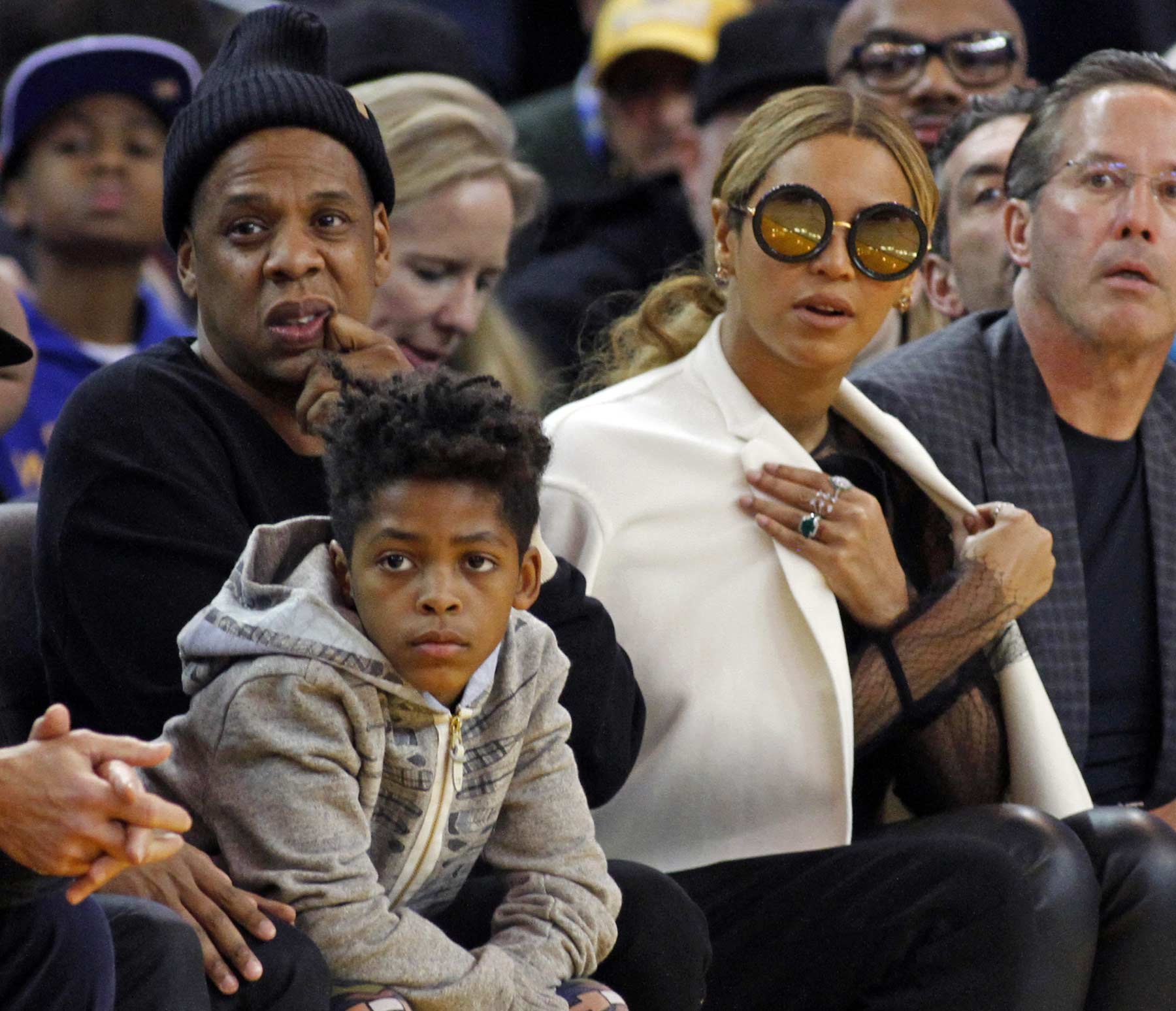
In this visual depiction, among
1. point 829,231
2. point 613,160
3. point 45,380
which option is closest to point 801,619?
point 829,231

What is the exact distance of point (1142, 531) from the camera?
3.43 m

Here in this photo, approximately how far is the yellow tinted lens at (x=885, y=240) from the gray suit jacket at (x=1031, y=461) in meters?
0.43

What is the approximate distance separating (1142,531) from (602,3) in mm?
3534

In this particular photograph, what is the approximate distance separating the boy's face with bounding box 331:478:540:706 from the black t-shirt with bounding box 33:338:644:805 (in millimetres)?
280

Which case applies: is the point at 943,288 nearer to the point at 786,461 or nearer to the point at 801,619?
the point at 786,461

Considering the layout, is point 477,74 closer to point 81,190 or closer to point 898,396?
point 81,190

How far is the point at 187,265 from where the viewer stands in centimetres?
275

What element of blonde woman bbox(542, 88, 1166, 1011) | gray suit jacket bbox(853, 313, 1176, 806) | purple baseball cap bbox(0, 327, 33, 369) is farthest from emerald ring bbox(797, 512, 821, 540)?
purple baseball cap bbox(0, 327, 33, 369)

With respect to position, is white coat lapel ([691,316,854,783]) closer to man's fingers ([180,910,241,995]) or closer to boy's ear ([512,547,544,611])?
boy's ear ([512,547,544,611])

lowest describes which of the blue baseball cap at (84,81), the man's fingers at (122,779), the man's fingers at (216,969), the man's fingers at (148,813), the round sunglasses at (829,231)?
the man's fingers at (216,969)

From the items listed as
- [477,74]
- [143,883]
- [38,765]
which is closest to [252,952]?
[143,883]

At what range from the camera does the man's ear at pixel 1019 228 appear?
140 inches

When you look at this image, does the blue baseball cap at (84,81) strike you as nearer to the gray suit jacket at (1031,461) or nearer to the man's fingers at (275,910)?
the gray suit jacket at (1031,461)

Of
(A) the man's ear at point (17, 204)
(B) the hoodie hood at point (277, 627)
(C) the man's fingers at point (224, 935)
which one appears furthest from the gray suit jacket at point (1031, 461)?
(A) the man's ear at point (17, 204)
